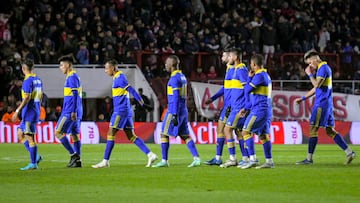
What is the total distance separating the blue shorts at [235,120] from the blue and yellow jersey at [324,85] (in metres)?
1.83

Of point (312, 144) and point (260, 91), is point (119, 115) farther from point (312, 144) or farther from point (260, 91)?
point (312, 144)

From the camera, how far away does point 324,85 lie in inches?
743

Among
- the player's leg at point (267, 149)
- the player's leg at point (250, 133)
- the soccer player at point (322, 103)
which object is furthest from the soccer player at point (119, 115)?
the soccer player at point (322, 103)

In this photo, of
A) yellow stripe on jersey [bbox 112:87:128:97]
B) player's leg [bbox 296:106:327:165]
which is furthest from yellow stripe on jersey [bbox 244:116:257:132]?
yellow stripe on jersey [bbox 112:87:128:97]

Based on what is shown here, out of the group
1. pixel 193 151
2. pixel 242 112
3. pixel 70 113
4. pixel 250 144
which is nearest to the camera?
pixel 250 144

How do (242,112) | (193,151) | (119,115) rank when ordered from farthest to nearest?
(119,115) < (193,151) < (242,112)

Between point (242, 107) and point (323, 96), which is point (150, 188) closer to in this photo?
point (242, 107)

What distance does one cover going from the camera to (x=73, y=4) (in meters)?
34.0

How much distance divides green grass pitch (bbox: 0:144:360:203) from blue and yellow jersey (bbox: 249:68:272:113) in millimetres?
1278

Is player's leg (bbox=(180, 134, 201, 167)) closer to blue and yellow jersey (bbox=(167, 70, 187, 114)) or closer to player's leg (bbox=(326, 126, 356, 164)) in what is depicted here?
blue and yellow jersey (bbox=(167, 70, 187, 114))

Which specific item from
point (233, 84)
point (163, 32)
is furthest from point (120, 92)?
point (163, 32)

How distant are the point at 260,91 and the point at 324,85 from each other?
2106mm

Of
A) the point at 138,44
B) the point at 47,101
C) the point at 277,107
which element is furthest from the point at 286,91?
the point at 47,101

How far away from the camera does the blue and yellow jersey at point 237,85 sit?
18047 mm
